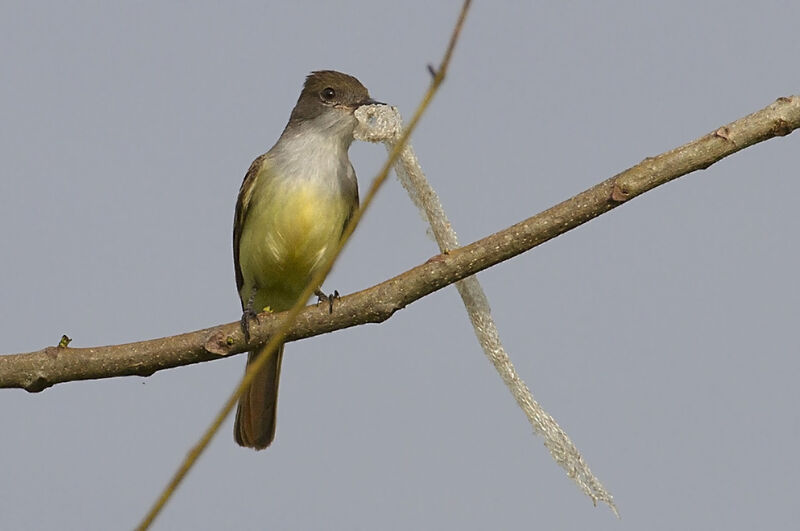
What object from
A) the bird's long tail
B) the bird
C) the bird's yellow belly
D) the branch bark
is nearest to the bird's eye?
the bird

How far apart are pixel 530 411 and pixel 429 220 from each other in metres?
0.89

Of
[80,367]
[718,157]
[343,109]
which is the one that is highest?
[343,109]

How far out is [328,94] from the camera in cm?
663

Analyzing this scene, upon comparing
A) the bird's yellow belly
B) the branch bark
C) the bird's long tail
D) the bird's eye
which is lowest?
the branch bark

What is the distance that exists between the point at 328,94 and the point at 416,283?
2.83 metres

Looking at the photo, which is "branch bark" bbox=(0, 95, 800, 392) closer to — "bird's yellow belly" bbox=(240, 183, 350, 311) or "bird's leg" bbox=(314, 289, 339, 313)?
"bird's leg" bbox=(314, 289, 339, 313)

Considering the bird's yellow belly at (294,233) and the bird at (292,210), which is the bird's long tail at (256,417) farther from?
the bird's yellow belly at (294,233)

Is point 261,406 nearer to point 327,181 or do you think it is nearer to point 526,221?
point 327,181

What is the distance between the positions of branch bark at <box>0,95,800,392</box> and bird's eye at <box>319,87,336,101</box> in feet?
7.59

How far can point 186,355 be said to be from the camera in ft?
14.0

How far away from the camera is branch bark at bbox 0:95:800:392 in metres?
3.62

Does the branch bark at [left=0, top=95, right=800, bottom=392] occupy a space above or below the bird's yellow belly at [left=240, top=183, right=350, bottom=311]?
below

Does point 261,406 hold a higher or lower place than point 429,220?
higher

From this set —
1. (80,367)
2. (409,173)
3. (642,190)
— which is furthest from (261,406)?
(642,190)
